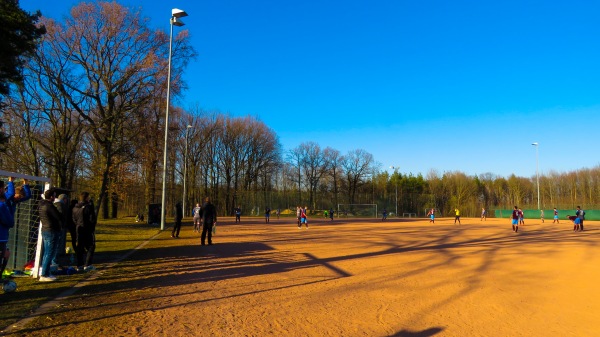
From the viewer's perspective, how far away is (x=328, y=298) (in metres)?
7.01

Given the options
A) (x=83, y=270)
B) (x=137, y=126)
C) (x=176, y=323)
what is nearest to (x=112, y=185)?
(x=137, y=126)

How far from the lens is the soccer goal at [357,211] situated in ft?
226

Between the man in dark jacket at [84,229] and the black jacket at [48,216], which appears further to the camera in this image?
the man in dark jacket at [84,229]

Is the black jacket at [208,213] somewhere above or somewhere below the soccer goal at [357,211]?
→ above

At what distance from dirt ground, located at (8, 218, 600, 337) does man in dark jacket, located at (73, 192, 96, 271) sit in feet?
2.04

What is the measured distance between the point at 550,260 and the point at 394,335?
10.4 metres

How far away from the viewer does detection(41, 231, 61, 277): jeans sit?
25.5ft

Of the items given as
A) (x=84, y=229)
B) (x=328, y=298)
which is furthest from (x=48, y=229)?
(x=328, y=298)

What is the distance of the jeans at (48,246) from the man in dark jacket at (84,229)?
1.39m

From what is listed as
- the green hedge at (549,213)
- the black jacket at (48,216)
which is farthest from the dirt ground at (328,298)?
the green hedge at (549,213)

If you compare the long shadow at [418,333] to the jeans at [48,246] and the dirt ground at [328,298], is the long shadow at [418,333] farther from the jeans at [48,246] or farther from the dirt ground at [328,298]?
the jeans at [48,246]

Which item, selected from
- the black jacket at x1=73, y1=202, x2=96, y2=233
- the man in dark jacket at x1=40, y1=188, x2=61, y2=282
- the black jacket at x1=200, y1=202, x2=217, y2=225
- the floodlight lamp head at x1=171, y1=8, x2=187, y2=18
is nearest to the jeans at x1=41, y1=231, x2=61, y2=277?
the man in dark jacket at x1=40, y1=188, x2=61, y2=282

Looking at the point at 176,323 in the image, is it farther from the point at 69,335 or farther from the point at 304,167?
the point at 304,167

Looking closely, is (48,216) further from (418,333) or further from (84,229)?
(418,333)
